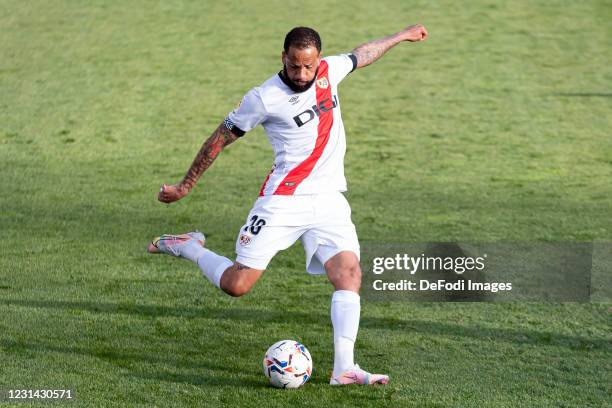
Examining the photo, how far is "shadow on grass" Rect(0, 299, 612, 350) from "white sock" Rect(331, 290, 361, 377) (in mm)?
1203

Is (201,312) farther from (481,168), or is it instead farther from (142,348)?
(481,168)

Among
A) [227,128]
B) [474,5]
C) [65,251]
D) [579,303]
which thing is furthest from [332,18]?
[227,128]

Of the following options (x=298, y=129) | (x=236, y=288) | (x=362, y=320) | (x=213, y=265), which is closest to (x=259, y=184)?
(x=362, y=320)

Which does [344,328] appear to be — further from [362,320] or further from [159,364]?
[362,320]

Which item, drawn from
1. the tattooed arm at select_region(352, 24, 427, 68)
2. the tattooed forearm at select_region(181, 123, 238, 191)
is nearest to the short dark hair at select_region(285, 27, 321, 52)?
the tattooed forearm at select_region(181, 123, 238, 191)

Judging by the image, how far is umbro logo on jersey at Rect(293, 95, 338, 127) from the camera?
19.8ft

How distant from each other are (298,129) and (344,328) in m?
1.11

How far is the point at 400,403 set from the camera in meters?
5.74

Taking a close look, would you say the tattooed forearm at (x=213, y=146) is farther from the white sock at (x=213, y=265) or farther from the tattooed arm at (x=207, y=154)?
the white sock at (x=213, y=265)

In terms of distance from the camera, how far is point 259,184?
11.2 meters

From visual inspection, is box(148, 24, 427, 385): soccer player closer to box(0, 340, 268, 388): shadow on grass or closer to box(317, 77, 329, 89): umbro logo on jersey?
box(317, 77, 329, 89): umbro logo on jersey

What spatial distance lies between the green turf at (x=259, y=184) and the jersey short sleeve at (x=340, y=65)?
1636 mm

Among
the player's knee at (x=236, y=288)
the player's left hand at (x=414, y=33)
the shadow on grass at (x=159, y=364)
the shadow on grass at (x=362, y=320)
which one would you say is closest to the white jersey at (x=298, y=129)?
the player's knee at (x=236, y=288)

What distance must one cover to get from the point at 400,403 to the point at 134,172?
6.50m
